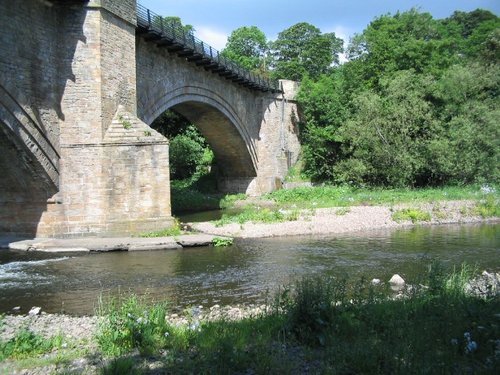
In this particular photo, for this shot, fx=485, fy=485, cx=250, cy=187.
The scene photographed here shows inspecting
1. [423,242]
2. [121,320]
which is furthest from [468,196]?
[121,320]

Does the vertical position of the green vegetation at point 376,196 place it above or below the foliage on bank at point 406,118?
below

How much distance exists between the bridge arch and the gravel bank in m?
6.48

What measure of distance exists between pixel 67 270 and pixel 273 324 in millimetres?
7433

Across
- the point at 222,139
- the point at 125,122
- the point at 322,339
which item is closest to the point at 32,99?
the point at 125,122

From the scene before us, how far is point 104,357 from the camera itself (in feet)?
16.3

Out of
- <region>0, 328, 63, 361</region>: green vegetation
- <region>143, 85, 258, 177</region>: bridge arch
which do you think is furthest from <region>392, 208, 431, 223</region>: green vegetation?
<region>0, 328, 63, 361</region>: green vegetation

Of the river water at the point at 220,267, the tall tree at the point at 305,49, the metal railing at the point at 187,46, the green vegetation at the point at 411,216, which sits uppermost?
the tall tree at the point at 305,49

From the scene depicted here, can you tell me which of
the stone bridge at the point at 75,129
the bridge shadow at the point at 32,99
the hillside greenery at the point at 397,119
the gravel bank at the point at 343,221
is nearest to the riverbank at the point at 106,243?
the stone bridge at the point at 75,129

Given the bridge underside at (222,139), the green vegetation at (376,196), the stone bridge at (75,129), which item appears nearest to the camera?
the stone bridge at (75,129)

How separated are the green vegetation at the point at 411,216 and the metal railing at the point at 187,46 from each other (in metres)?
11.5

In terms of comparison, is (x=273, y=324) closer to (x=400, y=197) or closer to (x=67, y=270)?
(x=67, y=270)

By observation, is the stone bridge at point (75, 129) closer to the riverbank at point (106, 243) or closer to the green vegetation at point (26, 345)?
the riverbank at point (106, 243)

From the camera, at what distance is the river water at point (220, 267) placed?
891 centimetres

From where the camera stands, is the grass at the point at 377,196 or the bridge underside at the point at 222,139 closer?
the grass at the point at 377,196
